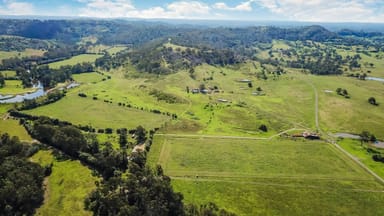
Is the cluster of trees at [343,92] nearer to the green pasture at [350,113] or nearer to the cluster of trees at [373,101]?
the green pasture at [350,113]

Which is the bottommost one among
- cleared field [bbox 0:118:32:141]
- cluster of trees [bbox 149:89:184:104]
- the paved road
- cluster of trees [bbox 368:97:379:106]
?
cleared field [bbox 0:118:32:141]

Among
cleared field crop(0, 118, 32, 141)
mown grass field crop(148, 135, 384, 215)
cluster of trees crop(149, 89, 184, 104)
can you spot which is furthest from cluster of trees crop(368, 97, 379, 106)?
cleared field crop(0, 118, 32, 141)

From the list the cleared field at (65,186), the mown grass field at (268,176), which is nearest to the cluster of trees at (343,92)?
the mown grass field at (268,176)

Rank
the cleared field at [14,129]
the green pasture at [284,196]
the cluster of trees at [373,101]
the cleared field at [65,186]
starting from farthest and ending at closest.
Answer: the cluster of trees at [373,101]
the cleared field at [14,129]
the green pasture at [284,196]
the cleared field at [65,186]

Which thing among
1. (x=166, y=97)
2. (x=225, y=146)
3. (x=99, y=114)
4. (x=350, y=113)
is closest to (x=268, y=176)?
(x=225, y=146)

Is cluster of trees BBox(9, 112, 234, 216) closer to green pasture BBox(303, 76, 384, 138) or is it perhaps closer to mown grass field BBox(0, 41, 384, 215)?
mown grass field BBox(0, 41, 384, 215)

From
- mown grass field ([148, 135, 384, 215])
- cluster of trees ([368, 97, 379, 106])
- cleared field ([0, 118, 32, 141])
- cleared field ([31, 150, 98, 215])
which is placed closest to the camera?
cleared field ([31, 150, 98, 215])

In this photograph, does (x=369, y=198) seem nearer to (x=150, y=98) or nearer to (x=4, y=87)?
(x=150, y=98)

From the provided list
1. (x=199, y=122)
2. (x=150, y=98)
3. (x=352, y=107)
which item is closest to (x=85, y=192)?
(x=199, y=122)
